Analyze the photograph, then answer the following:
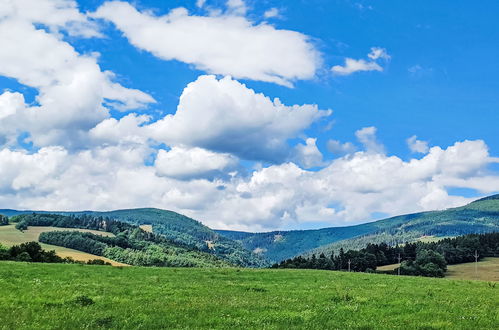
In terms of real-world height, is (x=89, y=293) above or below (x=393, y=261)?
Answer: above

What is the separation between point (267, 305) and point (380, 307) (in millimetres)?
5657

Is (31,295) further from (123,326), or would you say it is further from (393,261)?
(393,261)

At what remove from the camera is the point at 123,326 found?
1466 cm

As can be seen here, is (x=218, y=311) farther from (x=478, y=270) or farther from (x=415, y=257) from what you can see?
(x=415, y=257)

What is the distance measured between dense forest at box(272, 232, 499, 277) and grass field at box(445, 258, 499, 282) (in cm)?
418

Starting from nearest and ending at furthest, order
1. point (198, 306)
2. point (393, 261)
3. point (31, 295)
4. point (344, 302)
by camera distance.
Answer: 1. point (198, 306)
2. point (31, 295)
3. point (344, 302)
4. point (393, 261)

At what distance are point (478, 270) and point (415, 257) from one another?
3684cm

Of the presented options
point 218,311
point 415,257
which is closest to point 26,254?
point 218,311

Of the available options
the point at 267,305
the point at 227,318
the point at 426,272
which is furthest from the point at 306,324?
the point at 426,272

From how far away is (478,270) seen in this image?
14950 cm

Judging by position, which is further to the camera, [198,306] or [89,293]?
[89,293]

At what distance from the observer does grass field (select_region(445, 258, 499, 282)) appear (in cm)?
13318

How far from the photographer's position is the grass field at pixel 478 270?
133175 mm

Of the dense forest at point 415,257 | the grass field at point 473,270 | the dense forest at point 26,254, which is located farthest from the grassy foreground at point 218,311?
the dense forest at point 415,257
